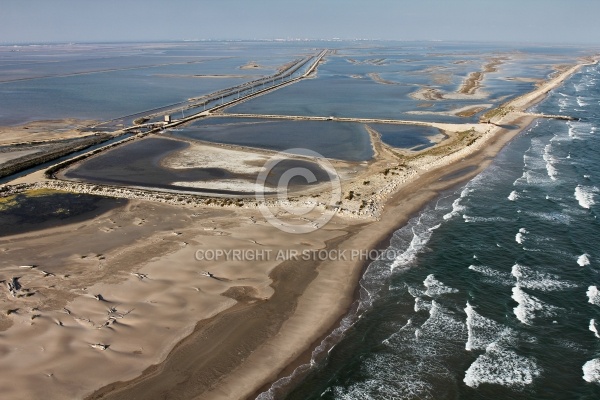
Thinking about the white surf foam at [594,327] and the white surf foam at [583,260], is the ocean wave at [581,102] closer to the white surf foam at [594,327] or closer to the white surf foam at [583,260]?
the white surf foam at [583,260]

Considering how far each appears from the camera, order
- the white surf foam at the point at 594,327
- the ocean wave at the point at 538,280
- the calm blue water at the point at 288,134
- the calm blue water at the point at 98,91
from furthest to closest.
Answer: the calm blue water at the point at 98,91 → the calm blue water at the point at 288,134 → the ocean wave at the point at 538,280 → the white surf foam at the point at 594,327

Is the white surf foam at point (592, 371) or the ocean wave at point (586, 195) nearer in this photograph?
Result: the white surf foam at point (592, 371)

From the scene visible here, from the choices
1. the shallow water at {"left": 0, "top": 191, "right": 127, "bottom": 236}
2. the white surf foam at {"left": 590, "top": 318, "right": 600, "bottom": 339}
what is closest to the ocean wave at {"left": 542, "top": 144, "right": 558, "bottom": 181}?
the white surf foam at {"left": 590, "top": 318, "right": 600, "bottom": 339}

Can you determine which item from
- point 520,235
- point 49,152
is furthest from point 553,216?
point 49,152

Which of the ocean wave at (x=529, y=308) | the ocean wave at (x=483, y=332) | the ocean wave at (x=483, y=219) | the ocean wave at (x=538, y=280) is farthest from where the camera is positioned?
the ocean wave at (x=483, y=219)

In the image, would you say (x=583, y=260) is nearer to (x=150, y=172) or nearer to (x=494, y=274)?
(x=494, y=274)

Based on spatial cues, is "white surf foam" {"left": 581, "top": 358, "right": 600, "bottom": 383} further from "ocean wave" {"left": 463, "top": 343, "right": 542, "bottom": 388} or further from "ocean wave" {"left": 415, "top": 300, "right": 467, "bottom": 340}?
"ocean wave" {"left": 415, "top": 300, "right": 467, "bottom": 340}
